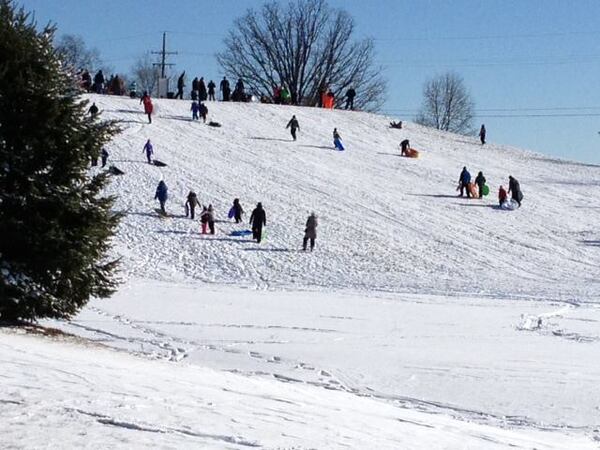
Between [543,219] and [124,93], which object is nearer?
[543,219]

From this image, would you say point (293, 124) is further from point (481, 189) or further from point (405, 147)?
point (481, 189)

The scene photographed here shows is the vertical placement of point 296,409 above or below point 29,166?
below

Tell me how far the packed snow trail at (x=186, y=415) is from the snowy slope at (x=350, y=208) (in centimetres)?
1782

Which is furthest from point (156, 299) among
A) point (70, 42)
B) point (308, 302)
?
point (70, 42)

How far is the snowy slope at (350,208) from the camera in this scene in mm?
32375

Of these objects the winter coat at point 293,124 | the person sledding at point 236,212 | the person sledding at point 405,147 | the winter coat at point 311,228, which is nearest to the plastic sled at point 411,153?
the person sledding at point 405,147

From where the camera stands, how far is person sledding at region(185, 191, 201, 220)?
36625 millimetres

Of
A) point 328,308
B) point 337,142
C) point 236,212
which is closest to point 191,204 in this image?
point 236,212

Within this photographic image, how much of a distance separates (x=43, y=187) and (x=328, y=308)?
31.4 ft

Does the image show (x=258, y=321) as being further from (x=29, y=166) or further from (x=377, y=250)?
(x=377, y=250)

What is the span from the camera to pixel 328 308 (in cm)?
2386

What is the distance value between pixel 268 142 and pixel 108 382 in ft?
137

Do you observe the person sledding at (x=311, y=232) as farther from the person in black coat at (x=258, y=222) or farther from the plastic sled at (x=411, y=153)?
the plastic sled at (x=411, y=153)

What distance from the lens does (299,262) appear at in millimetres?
33281
